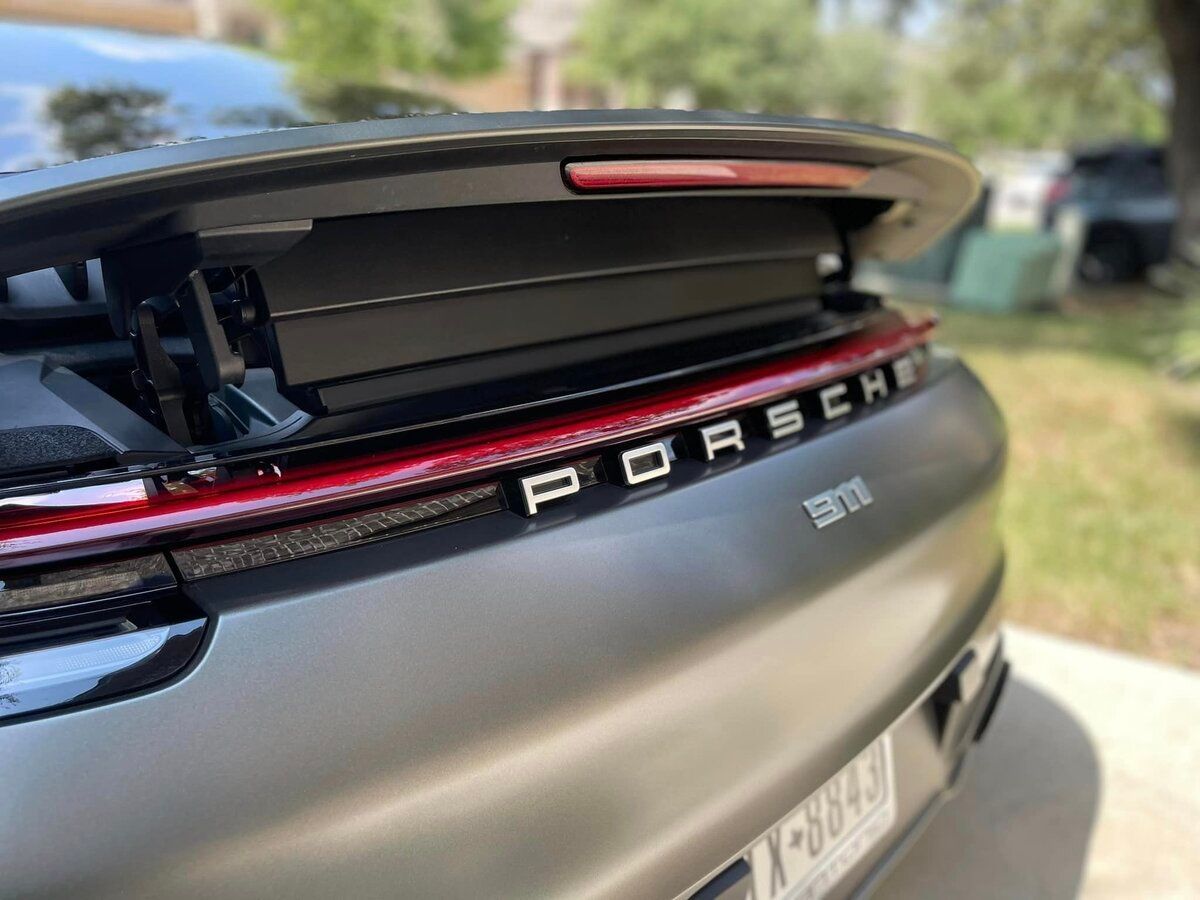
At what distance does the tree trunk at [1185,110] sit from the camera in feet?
26.7

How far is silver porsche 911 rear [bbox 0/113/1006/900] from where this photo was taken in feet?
3.05

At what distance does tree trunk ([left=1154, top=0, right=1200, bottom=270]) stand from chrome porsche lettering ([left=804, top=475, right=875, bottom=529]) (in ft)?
26.7

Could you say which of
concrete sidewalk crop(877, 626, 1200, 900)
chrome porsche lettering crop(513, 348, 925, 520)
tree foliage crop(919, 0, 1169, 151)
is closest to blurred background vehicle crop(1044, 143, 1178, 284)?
tree foliage crop(919, 0, 1169, 151)

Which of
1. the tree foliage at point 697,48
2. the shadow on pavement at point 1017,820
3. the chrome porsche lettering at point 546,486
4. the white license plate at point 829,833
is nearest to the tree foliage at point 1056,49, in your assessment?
the shadow on pavement at point 1017,820

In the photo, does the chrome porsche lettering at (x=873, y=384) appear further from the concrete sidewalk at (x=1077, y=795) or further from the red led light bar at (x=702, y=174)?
the concrete sidewalk at (x=1077, y=795)

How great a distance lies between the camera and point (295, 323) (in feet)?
3.78

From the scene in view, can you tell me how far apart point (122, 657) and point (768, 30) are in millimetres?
38727

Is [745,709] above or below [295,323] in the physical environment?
below

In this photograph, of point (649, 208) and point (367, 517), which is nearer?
point (367, 517)

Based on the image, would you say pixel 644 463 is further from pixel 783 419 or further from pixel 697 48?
pixel 697 48

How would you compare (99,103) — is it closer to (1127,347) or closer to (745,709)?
(745,709)

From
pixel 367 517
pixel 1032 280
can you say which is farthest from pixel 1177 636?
pixel 1032 280

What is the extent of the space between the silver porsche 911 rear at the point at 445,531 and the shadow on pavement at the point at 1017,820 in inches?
28.7

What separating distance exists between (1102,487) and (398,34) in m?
18.5
